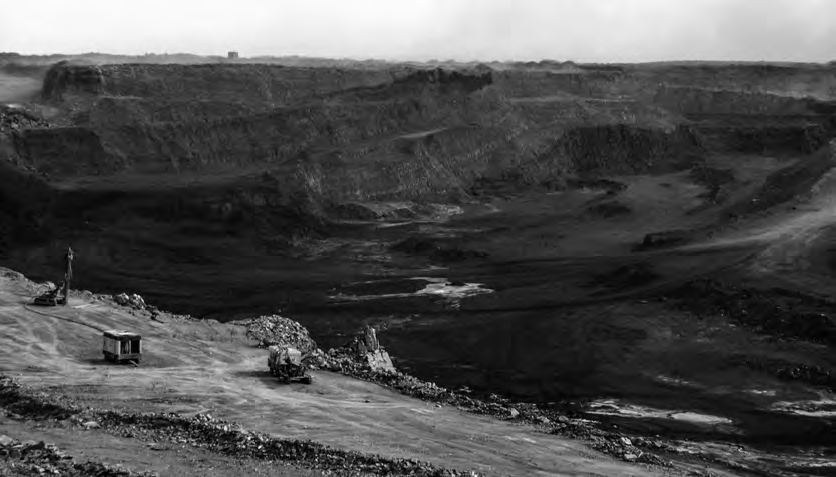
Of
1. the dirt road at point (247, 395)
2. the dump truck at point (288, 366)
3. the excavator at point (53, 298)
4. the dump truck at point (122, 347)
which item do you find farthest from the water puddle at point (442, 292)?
the dump truck at point (122, 347)

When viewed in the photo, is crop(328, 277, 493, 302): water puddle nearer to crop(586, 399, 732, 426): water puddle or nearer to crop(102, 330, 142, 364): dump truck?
crop(586, 399, 732, 426): water puddle

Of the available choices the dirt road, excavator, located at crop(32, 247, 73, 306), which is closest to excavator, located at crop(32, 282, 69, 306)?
excavator, located at crop(32, 247, 73, 306)

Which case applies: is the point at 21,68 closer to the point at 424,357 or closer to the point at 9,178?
the point at 9,178

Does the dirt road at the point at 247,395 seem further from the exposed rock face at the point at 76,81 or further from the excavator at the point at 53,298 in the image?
the exposed rock face at the point at 76,81

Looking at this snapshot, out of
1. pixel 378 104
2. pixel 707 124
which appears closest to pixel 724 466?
pixel 378 104

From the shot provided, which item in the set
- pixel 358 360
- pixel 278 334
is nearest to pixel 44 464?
pixel 358 360

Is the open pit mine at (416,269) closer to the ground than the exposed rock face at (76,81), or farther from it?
closer to the ground
